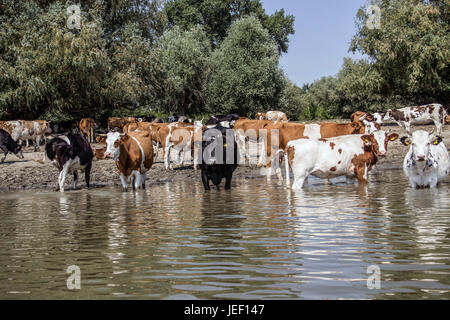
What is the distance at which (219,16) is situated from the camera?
7762cm

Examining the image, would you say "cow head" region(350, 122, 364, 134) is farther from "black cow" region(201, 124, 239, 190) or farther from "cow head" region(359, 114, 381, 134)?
"black cow" region(201, 124, 239, 190)

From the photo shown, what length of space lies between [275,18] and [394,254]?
73876 millimetres

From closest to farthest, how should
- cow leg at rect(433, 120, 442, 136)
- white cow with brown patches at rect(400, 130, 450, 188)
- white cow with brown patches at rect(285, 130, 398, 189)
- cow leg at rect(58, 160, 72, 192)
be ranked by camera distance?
white cow with brown patches at rect(400, 130, 450, 188)
white cow with brown patches at rect(285, 130, 398, 189)
cow leg at rect(58, 160, 72, 192)
cow leg at rect(433, 120, 442, 136)

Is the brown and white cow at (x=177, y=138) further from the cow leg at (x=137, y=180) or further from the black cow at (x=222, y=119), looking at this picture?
the cow leg at (x=137, y=180)

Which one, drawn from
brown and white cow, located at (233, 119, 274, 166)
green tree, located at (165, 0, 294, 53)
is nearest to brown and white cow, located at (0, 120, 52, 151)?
brown and white cow, located at (233, 119, 274, 166)

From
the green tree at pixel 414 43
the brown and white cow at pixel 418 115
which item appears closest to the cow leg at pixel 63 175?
the brown and white cow at pixel 418 115

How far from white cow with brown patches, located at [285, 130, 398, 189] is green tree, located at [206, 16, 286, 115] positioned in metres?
41.5

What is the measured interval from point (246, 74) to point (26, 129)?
27.2 metres

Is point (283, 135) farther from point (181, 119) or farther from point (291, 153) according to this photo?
point (181, 119)

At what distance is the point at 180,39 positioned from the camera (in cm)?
5581

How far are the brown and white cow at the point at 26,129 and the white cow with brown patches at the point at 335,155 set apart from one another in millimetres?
20226

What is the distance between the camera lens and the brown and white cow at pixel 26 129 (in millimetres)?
32156

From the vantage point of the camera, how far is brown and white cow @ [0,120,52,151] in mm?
32156

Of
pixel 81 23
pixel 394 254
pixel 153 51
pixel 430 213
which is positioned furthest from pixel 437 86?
pixel 394 254
